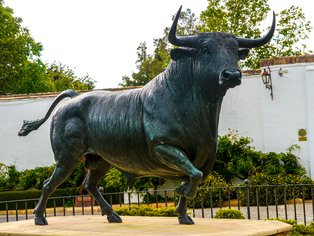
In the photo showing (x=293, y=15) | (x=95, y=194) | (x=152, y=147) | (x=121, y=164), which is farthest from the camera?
(x=293, y=15)

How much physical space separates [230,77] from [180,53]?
858 millimetres

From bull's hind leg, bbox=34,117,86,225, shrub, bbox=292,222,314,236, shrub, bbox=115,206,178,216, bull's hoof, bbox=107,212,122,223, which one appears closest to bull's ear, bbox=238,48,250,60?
bull's hind leg, bbox=34,117,86,225

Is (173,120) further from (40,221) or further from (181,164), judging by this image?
(40,221)

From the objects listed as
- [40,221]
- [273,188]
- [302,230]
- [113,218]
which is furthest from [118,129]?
[273,188]

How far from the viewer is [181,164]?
6.47 metres

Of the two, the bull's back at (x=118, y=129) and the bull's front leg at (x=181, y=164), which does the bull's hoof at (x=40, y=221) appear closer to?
the bull's back at (x=118, y=129)

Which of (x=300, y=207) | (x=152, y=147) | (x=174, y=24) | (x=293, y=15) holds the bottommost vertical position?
(x=300, y=207)

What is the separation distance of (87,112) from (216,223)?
1939 millimetres

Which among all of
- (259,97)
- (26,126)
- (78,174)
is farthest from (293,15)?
(26,126)

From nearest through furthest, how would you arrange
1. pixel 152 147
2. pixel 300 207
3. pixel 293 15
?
1. pixel 152 147
2. pixel 300 207
3. pixel 293 15

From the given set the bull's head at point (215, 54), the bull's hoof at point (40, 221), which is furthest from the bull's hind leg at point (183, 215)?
the bull's hoof at point (40, 221)

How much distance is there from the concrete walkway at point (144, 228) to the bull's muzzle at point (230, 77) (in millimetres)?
1436

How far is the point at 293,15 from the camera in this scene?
3084 centimetres

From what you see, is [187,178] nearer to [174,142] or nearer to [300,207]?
[174,142]
